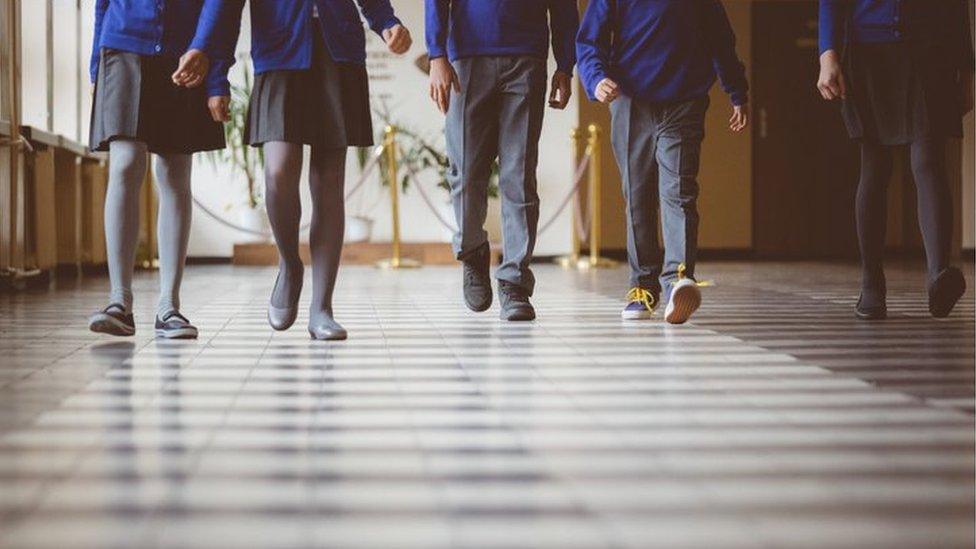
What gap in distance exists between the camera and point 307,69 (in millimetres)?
3207

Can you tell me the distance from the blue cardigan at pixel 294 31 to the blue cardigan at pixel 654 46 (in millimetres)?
968

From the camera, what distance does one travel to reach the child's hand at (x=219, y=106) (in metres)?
3.33

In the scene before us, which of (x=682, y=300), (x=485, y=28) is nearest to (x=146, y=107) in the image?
(x=485, y=28)

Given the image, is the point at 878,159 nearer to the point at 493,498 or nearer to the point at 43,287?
the point at 493,498

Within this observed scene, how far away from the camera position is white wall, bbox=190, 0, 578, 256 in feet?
32.7

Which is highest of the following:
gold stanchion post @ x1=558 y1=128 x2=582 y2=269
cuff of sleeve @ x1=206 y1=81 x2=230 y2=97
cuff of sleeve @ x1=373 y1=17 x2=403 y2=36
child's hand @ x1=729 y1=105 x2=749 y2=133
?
cuff of sleeve @ x1=373 y1=17 x2=403 y2=36

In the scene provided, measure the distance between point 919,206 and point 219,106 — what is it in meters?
2.01

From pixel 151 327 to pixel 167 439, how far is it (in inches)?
77.9

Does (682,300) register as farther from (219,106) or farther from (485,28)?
(219,106)

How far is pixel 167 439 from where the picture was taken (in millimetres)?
1885

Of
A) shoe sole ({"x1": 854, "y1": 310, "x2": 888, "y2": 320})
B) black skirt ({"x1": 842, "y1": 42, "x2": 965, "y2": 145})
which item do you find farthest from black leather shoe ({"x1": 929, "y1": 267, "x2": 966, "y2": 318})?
black skirt ({"x1": 842, "y1": 42, "x2": 965, "y2": 145})

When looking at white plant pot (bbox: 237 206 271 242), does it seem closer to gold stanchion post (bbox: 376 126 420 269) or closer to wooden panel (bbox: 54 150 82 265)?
gold stanchion post (bbox: 376 126 420 269)

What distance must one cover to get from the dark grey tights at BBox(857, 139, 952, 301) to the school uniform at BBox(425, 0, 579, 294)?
95 cm

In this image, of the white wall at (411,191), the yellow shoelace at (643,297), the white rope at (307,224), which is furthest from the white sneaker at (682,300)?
the white wall at (411,191)
